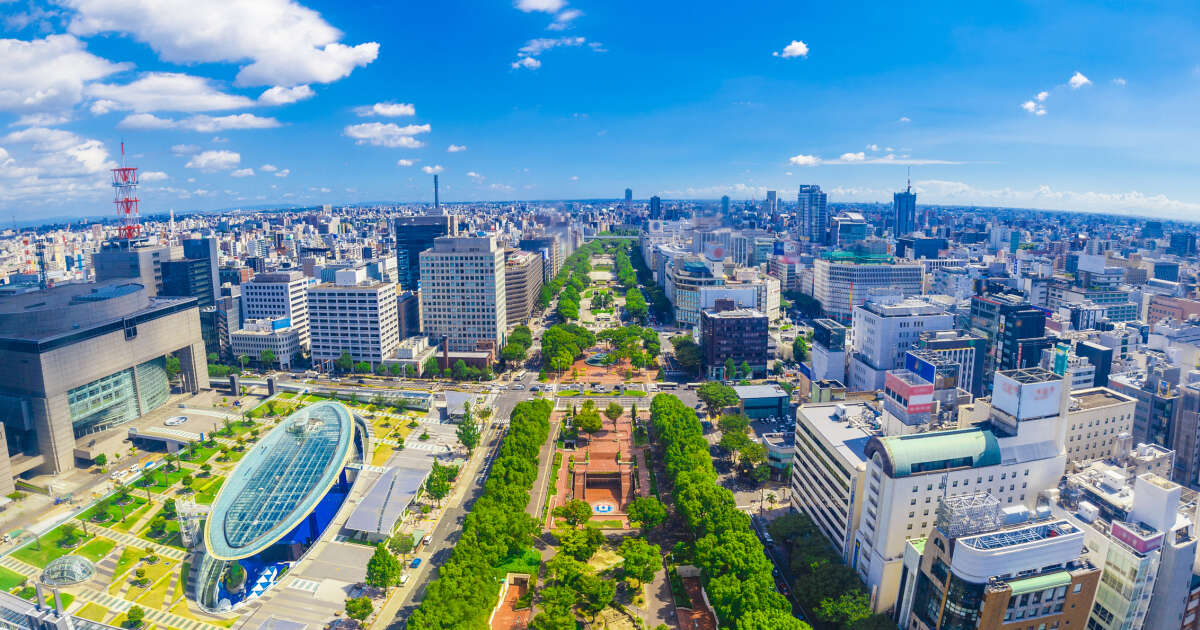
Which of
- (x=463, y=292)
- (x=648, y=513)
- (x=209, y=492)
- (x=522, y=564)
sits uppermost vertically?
(x=463, y=292)

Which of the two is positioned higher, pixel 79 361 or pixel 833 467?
pixel 79 361

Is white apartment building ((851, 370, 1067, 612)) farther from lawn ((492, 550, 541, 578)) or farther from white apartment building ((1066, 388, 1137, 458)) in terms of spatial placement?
lawn ((492, 550, 541, 578))

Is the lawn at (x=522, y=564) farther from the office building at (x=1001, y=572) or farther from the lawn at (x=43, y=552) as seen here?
the lawn at (x=43, y=552)

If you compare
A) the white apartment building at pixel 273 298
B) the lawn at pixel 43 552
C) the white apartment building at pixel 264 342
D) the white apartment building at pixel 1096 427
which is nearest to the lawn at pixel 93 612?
the lawn at pixel 43 552

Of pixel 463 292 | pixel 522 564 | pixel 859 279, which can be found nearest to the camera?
pixel 522 564

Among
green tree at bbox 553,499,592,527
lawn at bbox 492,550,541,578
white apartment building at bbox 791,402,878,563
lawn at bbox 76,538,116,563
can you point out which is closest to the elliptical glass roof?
lawn at bbox 76,538,116,563

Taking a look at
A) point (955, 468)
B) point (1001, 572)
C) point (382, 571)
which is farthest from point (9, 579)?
point (955, 468)

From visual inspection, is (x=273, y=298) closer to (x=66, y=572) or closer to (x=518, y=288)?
(x=518, y=288)
